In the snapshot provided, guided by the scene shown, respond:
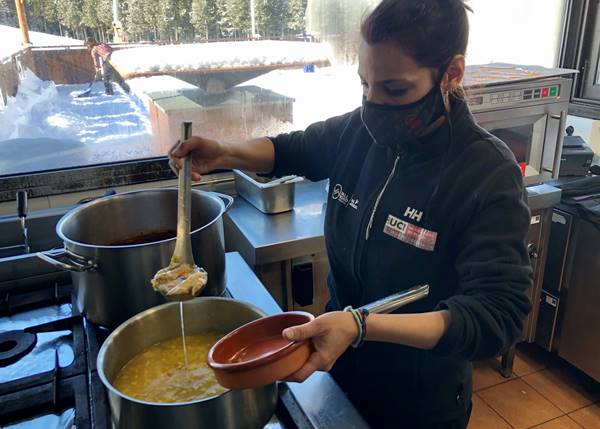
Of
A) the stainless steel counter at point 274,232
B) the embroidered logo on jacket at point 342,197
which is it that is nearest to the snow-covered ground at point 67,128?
the stainless steel counter at point 274,232

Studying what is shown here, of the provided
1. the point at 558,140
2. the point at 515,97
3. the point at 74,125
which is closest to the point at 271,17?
the point at 74,125

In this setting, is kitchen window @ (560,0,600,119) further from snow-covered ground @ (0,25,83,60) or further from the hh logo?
snow-covered ground @ (0,25,83,60)

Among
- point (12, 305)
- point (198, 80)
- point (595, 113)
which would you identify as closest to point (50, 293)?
point (12, 305)

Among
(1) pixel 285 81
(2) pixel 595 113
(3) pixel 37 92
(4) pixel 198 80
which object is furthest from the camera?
(2) pixel 595 113

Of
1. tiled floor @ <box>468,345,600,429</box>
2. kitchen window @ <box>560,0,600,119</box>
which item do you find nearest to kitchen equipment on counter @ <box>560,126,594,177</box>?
kitchen window @ <box>560,0,600,119</box>

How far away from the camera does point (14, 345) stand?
970 millimetres

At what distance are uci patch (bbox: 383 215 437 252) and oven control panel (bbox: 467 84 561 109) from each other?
996 millimetres

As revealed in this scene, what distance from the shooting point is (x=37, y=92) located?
1.57 meters

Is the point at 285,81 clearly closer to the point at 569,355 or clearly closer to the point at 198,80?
the point at 198,80

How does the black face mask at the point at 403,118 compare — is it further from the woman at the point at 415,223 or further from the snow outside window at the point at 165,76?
the snow outside window at the point at 165,76

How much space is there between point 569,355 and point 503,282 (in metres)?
1.60

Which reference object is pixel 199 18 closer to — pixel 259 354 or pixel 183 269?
pixel 183 269

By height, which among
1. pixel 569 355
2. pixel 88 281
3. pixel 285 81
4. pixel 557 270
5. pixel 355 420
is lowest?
pixel 569 355

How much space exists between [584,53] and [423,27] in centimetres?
207
